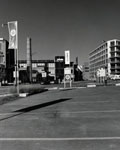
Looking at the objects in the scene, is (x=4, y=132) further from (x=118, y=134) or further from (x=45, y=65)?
(x=45, y=65)

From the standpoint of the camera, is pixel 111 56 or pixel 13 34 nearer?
pixel 13 34

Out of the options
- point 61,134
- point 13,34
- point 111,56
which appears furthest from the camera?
point 111,56

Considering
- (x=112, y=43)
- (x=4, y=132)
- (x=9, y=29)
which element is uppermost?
(x=112, y=43)

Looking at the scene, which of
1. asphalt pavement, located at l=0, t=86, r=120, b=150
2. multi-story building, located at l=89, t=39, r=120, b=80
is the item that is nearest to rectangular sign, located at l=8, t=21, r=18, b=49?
asphalt pavement, located at l=0, t=86, r=120, b=150

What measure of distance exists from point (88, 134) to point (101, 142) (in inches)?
37.2

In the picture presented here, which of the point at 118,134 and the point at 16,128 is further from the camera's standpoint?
the point at 16,128

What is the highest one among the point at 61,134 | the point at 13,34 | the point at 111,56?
the point at 111,56

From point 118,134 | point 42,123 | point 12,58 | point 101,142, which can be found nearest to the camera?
point 101,142

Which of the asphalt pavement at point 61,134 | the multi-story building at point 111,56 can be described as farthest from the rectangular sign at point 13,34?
the multi-story building at point 111,56

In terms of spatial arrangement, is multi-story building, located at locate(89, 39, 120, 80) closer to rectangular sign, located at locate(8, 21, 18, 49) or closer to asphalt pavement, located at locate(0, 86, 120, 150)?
rectangular sign, located at locate(8, 21, 18, 49)

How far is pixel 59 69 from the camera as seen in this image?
14625 centimetres

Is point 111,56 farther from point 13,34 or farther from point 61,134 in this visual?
point 61,134

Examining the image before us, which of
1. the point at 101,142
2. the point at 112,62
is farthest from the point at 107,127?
the point at 112,62

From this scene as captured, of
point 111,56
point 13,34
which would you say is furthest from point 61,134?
point 111,56
